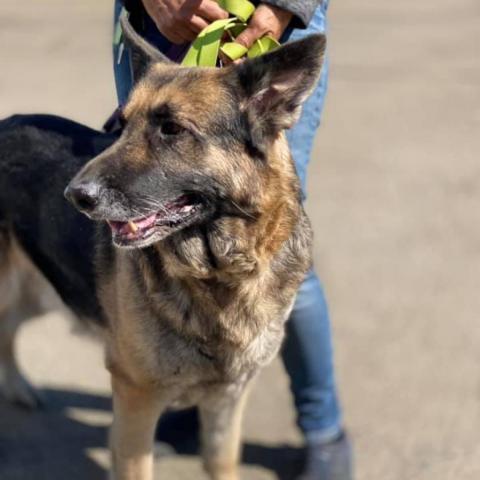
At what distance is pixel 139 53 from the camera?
2.62 metres

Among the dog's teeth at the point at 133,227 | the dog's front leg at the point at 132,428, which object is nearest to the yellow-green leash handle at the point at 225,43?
the dog's teeth at the point at 133,227

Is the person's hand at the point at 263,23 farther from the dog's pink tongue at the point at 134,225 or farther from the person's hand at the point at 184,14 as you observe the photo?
the dog's pink tongue at the point at 134,225

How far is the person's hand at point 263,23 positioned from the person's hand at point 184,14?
0.29 ft

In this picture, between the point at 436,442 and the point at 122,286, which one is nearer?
the point at 122,286

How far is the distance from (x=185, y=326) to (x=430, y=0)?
618 cm

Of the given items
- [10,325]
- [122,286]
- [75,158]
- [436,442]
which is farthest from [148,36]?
[436,442]

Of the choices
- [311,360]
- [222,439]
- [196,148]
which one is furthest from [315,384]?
[196,148]

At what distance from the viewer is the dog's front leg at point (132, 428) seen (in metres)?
2.74

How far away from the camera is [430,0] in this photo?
8.12m

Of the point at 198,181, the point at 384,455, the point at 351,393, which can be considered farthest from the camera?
the point at 351,393

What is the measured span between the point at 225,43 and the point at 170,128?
0.43 metres

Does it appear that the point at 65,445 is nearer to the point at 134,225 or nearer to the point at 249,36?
the point at 134,225

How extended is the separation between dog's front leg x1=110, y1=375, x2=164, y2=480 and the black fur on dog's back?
0.98ft

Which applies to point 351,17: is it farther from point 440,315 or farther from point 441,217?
point 440,315
